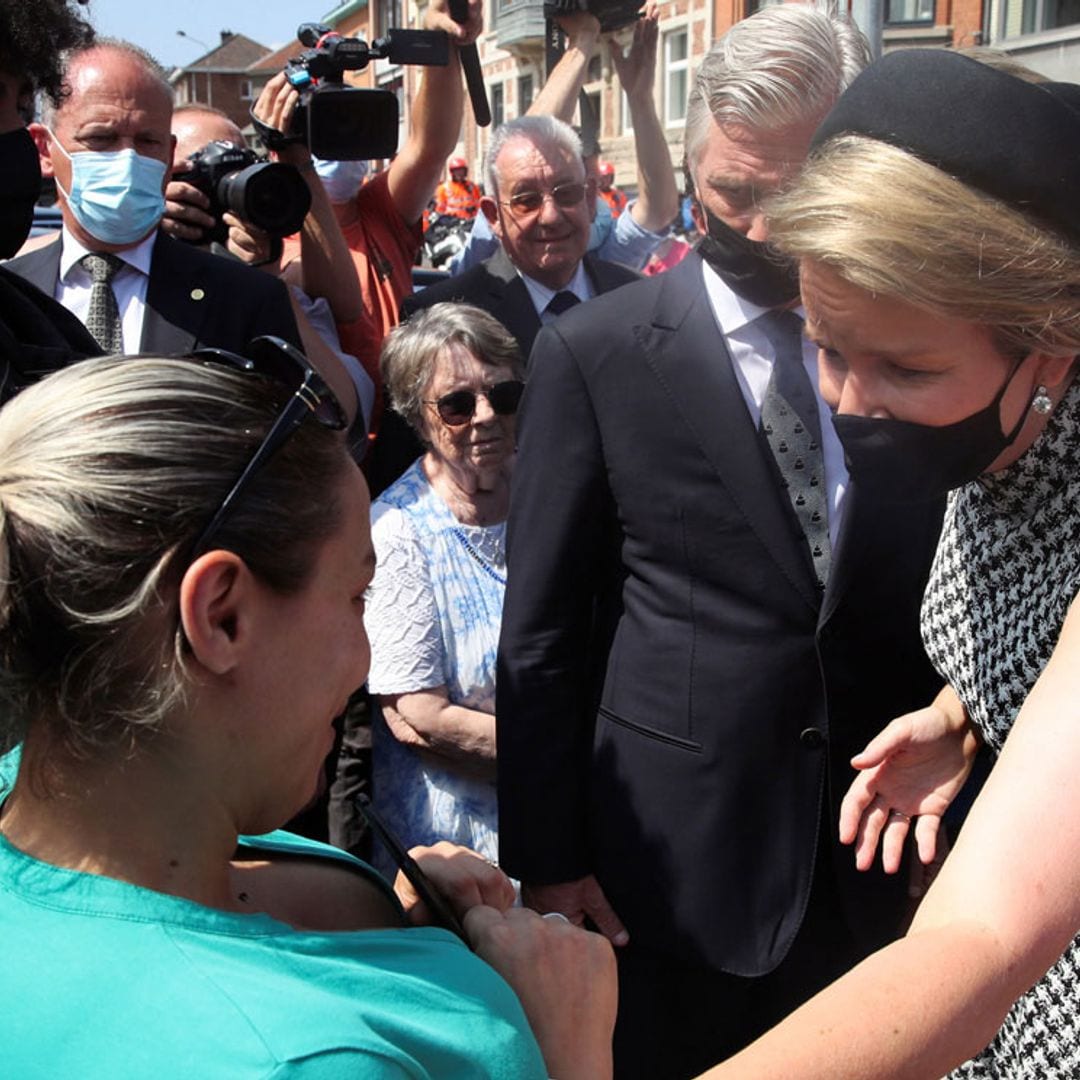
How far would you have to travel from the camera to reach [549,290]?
3.90 metres

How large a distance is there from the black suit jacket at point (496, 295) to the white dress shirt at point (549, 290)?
0.13ft

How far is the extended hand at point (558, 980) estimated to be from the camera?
3.85 feet

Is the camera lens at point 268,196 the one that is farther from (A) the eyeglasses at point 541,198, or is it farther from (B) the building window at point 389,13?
(B) the building window at point 389,13

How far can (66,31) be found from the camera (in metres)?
1.89

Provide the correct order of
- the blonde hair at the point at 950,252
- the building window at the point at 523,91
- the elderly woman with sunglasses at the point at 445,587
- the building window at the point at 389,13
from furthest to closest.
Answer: the building window at the point at 389,13 → the building window at the point at 523,91 → the elderly woman with sunglasses at the point at 445,587 → the blonde hair at the point at 950,252

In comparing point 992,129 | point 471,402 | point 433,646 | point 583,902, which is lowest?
point 583,902

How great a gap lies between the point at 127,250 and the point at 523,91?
36.8 meters

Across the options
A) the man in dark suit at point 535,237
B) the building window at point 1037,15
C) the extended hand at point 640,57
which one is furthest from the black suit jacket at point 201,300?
the building window at point 1037,15

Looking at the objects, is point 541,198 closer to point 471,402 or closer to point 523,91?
point 471,402

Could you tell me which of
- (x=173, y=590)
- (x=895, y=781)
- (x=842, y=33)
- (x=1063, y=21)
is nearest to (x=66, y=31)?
(x=173, y=590)

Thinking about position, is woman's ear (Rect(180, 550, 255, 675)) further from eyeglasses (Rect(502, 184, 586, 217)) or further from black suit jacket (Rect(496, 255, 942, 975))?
eyeglasses (Rect(502, 184, 586, 217))

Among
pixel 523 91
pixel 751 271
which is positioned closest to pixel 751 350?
pixel 751 271

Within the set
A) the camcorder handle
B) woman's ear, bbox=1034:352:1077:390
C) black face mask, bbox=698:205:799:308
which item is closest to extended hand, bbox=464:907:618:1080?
woman's ear, bbox=1034:352:1077:390

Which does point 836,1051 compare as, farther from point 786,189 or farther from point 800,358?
point 800,358
